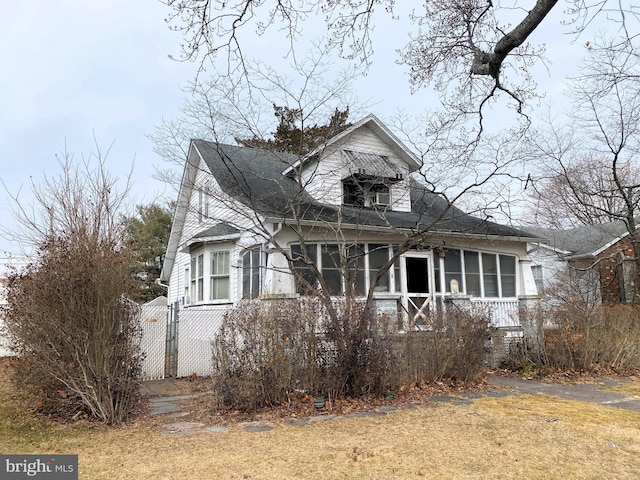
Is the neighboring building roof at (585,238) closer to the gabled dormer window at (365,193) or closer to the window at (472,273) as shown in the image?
the window at (472,273)

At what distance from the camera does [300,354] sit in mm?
7258

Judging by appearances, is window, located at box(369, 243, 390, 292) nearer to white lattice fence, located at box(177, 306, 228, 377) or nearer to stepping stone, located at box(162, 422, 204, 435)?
white lattice fence, located at box(177, 306, 228, 377)

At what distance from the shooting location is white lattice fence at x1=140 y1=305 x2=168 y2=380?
9945mm

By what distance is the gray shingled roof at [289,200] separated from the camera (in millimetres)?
10375

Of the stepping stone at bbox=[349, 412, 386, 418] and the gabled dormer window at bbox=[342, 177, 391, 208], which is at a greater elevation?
the gabled dormer window at bbox=[342, 177, 391, 208]

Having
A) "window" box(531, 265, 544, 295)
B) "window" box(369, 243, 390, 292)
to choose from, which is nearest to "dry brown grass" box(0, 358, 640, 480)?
"window" box(369, 243, 390, 292)

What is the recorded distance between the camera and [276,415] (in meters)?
6.71

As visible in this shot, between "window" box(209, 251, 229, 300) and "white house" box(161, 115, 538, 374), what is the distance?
0.03m

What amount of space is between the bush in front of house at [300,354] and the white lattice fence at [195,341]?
323 centimetres

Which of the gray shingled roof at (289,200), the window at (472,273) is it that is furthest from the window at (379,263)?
the window at (472,273)

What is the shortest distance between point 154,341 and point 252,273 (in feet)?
9.22

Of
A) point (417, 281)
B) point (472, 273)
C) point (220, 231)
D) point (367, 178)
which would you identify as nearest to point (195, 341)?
point (220, 231)

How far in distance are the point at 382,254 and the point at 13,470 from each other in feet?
31.1

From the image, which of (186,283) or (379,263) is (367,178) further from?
(186,283)
